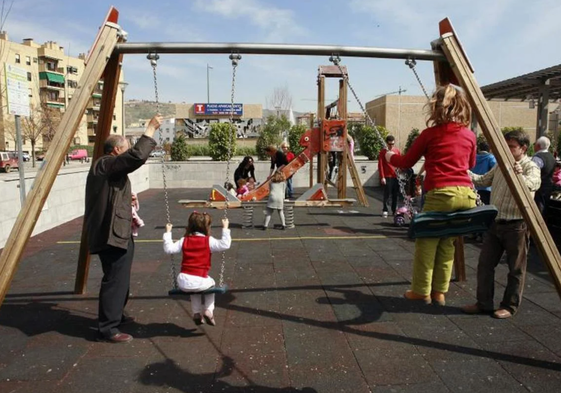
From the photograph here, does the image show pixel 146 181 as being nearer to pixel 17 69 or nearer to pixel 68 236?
pixel 68 236

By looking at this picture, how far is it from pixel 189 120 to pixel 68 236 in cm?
6508

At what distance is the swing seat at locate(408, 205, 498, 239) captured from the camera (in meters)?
2.94

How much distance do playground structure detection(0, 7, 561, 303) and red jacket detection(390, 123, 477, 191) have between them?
1.63ft

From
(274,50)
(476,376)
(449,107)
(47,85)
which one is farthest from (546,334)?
(47,85)

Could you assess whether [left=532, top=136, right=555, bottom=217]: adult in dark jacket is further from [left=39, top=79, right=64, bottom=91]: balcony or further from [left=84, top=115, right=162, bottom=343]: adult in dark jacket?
[left=39, top=79, right=64, bottom=91]: balcony

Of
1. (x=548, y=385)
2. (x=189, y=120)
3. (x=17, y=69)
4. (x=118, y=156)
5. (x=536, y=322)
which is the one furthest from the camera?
(x=189, y=120)

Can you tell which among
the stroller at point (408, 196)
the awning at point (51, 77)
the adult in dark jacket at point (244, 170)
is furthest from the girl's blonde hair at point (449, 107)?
the awning at point (51, 77)

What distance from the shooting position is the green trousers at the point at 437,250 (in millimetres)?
2986

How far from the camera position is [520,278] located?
3.97 meters

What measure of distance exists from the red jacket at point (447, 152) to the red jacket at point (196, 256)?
1849mm

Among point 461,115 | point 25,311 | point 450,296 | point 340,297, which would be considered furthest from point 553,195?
point 25,311

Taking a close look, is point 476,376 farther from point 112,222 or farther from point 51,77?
point 51,77

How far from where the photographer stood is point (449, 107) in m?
3.04

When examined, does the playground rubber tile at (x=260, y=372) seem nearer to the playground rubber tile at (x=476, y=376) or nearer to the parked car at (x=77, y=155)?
the playground rubber tile at (x=476, y=376)
